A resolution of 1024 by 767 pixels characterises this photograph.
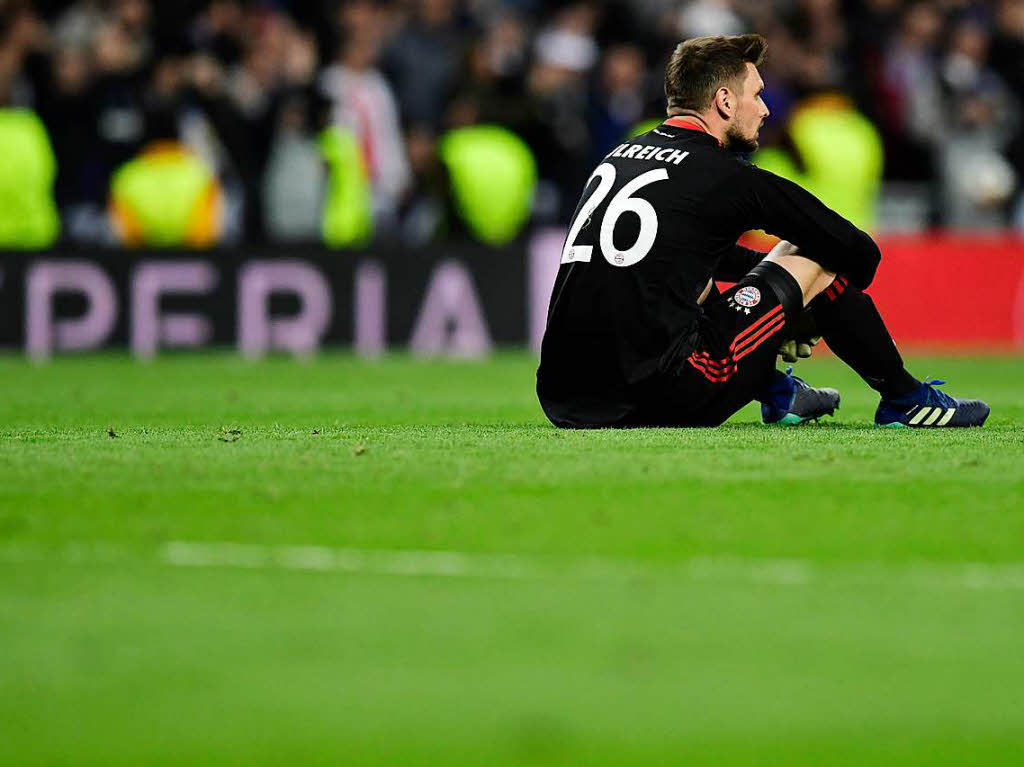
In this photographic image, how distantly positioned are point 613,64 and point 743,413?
9299 mm

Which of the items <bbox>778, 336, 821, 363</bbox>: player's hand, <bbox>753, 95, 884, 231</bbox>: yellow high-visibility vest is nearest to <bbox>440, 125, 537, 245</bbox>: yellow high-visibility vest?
<bbox>753, 95, 884, 231</bbox>: yellow high-visibility vest

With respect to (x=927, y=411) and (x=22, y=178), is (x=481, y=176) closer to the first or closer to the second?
(x=22, y=178)

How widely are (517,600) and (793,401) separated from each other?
397 cm

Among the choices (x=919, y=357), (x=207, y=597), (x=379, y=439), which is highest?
(x=207, y=597)

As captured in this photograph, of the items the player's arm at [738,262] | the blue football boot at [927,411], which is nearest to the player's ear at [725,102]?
the player's arm at [738,262]

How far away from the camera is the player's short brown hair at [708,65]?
24.6ft

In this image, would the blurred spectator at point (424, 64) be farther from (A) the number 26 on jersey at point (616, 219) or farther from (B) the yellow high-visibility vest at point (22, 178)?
(A) the number 26 on jersey at point (616, 219)

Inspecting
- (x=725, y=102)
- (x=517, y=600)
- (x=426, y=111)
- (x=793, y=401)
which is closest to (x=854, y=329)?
(x=793, y=401)

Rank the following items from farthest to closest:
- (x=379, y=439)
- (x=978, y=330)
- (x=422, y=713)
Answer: (x=978, y=330) < (x=379, y=439) < (x=422, y=713)

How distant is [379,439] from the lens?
7754mm

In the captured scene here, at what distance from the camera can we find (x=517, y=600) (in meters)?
4.34

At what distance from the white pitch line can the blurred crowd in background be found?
11.0m

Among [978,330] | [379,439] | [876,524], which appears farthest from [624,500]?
[978,330]

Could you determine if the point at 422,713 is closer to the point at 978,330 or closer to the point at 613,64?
the point at 978,330
